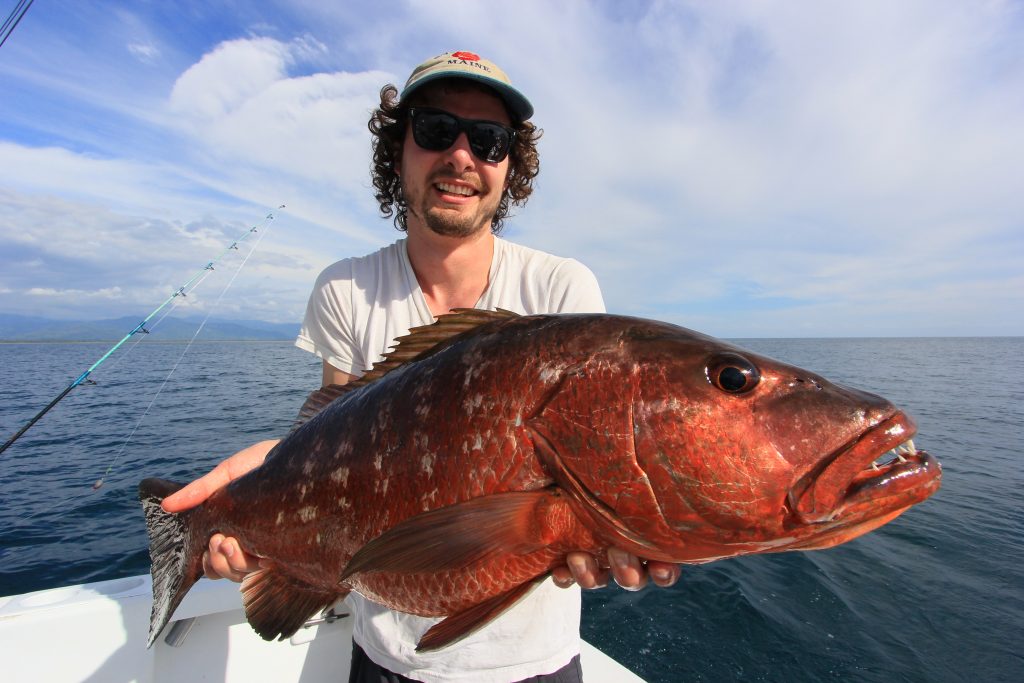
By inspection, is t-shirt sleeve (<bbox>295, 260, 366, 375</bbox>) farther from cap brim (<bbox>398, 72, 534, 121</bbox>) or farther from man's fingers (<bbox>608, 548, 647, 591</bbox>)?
man's fingers (<bbox>608, 548, 647, 591</bbox>)

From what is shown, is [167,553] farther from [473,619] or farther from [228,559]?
[473,619]

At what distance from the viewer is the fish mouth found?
4.44 ft

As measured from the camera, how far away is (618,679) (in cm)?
388

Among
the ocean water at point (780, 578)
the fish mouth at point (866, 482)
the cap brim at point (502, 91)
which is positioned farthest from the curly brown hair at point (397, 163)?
the ocean water at point (780, 578)

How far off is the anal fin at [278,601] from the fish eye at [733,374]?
1.94m

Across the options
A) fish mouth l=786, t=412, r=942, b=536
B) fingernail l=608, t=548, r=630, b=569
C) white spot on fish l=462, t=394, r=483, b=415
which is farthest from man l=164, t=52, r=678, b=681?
fish mouth l=786, t=412, r=942, b=536

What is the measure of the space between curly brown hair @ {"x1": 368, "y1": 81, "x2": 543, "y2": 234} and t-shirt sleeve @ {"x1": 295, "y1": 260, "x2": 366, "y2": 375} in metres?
1.05

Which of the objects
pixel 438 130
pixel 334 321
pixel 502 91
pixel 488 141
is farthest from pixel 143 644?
pixel 502 91

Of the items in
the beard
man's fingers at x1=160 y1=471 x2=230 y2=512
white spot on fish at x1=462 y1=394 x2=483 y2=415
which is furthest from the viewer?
the beard

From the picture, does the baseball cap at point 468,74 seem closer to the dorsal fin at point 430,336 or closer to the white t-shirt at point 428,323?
the white t-shirt at point 428,323

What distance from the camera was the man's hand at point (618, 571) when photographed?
Answer: 66.8 inches

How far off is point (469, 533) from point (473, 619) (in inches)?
14.1

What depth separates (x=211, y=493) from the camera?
272cm

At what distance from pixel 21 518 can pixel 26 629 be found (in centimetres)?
1038
